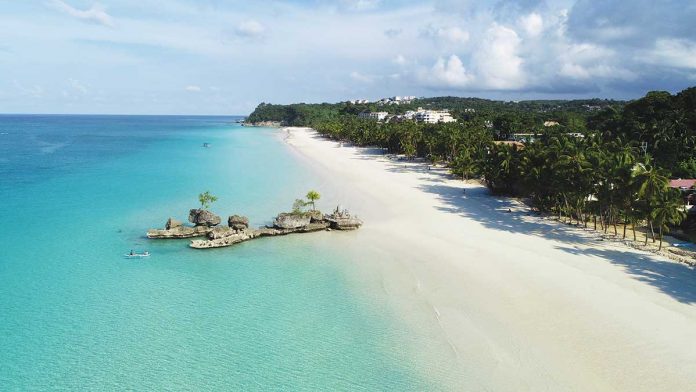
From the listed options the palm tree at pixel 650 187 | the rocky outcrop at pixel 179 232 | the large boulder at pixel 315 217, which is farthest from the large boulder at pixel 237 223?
the palm tree at pixel 650 187

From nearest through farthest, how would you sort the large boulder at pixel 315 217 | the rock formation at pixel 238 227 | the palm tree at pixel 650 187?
the palm tree at pixel 650 187 → the rock formation at pixel 238 227 → the large boulder at pixel 315 217

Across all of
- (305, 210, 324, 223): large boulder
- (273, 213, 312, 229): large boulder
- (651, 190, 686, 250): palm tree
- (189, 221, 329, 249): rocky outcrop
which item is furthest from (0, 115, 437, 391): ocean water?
(651, 190, 686, 250): palm tree

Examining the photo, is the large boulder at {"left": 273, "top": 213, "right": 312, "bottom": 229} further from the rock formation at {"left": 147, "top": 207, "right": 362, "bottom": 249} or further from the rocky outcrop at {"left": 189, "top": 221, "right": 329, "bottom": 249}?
the rocky outcrop at {"left": 189, "top": 221, "right": 329, "bottom": 249}

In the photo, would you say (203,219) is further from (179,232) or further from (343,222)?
(343,222)

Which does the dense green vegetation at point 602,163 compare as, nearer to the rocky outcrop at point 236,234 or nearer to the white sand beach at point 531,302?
the white sand beach at point 531,302

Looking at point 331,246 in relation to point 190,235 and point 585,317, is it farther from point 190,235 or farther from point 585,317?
point 585,317

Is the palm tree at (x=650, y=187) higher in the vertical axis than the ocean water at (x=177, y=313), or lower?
higher

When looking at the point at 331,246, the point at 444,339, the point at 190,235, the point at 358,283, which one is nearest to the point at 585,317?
the point at 444,339

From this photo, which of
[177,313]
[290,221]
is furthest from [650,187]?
[177,313]
